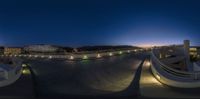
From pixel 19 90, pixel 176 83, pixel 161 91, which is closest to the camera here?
pixel 161 91

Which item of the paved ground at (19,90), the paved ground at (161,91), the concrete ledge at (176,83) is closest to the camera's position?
the paved ground at (19,90)

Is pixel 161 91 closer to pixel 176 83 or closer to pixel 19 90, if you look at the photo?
pixel 176 83

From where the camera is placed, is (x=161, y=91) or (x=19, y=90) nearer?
(x=161, y=91)

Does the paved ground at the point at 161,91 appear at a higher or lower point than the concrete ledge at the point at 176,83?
lower

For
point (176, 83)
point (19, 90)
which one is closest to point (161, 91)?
point (176, 83)

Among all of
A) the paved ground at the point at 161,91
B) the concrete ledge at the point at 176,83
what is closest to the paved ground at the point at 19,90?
the paved ground at the point at 161,91

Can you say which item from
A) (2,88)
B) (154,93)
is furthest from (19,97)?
(154,93)

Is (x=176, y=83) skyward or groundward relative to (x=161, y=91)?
skyward

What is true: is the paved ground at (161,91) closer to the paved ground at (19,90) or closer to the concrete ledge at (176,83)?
the concrete ledge at (176,83)

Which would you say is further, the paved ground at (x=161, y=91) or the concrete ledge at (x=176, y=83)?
the concrete ledge at (x=176, y=83)
